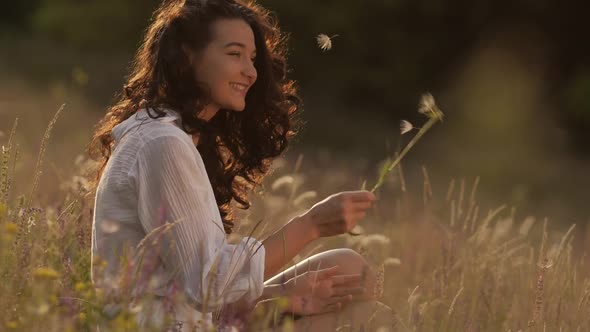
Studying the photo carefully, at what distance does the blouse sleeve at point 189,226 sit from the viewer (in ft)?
9.42

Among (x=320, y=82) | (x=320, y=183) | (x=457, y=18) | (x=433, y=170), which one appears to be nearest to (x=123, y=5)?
(x=320, y=82)

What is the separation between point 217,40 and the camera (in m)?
3.39

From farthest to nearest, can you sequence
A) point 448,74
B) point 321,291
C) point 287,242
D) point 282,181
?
point 448,74, point 282,181, point 321,291, point 287,242

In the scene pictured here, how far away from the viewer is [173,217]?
114 inches

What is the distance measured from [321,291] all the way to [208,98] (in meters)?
0.72

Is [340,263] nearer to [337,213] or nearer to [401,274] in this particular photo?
[337,213]

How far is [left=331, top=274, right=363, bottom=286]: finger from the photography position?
3.30 metres

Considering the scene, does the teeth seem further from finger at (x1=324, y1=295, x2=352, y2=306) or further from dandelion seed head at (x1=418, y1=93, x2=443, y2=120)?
finger at (x1=324, y1=295, x2=352, y2=306)

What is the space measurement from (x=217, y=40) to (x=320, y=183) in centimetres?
534

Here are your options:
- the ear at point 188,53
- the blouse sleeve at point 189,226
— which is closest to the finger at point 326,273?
the blouse sleeve at point 189,226

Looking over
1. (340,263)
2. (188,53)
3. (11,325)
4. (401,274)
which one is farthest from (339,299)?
(401,274)

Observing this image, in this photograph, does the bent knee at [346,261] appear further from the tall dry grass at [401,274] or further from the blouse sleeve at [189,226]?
the blouse sleeve at [189,226]

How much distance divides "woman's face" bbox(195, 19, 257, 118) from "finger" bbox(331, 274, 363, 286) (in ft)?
2.09

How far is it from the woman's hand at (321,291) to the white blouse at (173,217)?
25 cm
